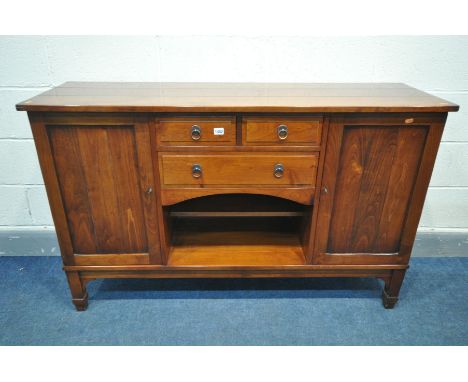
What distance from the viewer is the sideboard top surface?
1124mm

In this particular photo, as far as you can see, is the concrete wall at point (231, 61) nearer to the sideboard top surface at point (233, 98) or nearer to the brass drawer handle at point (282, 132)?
the sideboard top surface at point (233, 98)

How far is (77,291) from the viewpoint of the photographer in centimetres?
148

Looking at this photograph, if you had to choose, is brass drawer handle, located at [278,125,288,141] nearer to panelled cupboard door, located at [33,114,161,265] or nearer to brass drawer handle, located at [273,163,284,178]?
brass drawer handle, located at [273,163,284,178]

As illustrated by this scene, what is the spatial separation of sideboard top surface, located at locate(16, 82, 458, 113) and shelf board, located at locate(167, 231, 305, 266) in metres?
0.64

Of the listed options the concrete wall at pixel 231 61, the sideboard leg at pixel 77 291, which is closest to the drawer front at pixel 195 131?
the concrete wall at pixel 231 61

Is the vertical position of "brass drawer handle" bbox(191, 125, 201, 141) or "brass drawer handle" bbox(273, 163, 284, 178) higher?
"brass drawer handle" bbox(191, 125, 201, 141)

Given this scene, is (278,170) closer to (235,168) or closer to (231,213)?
(235,168)

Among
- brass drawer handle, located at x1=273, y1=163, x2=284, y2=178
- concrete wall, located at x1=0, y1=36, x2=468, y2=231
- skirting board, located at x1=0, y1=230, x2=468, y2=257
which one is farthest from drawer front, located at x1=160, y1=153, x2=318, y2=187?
skirting board, located at x1=0, y1=230, x2=468, y2=257

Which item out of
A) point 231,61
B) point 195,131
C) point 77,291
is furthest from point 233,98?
point 77,291

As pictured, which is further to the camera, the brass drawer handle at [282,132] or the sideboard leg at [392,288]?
the sideboard leg at [392,288]

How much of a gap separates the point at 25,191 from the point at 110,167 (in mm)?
817

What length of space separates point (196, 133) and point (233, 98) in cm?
18

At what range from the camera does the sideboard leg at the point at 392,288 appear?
4.83 feet

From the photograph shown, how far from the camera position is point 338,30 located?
150cm
